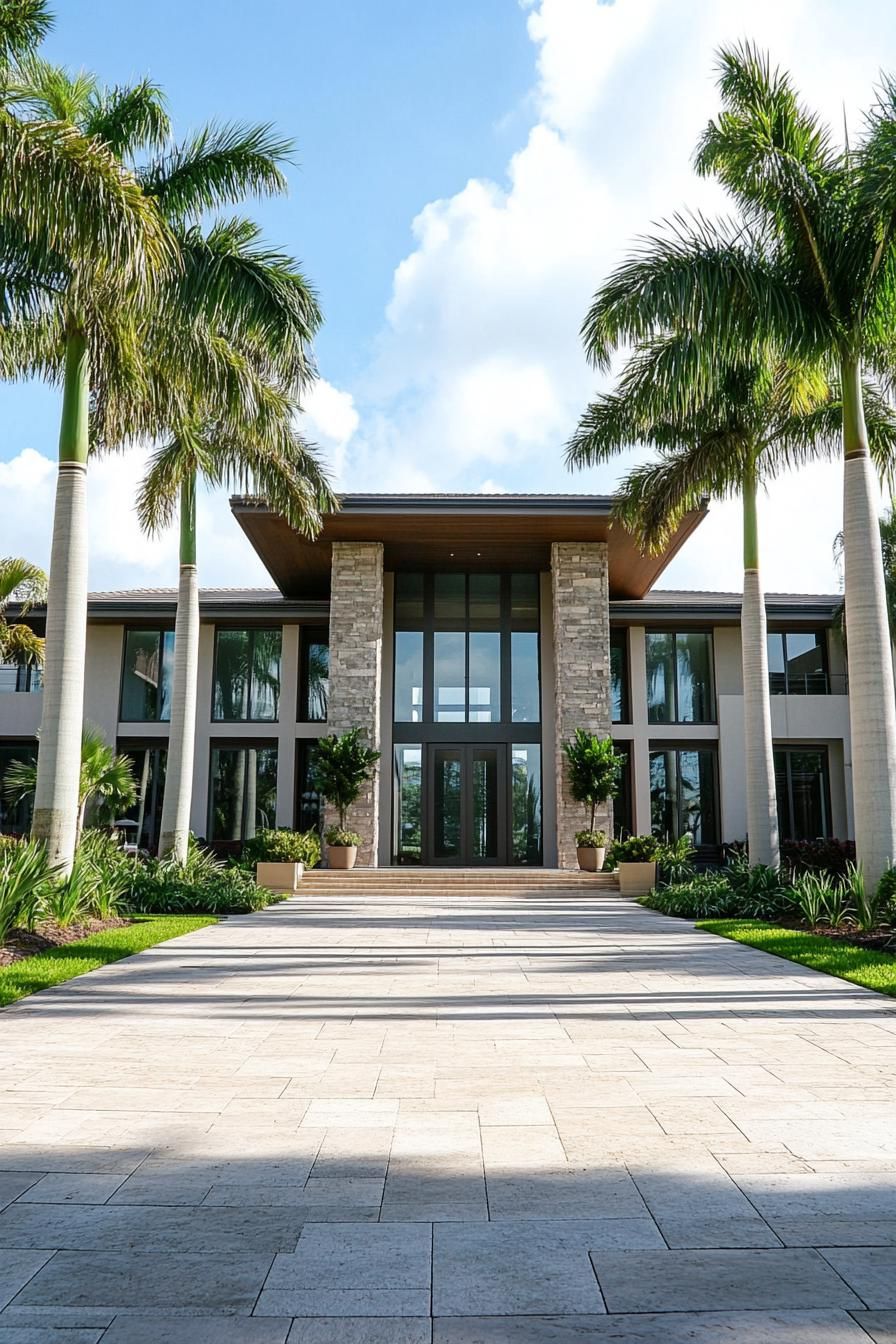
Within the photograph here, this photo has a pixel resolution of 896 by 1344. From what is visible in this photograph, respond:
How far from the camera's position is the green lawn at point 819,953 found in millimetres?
7426

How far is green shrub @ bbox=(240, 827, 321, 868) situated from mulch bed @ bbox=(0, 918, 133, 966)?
22.8 feet

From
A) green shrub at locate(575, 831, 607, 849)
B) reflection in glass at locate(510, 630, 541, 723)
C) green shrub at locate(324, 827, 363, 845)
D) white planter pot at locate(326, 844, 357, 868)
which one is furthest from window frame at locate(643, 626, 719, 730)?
white planter pot at locate(326, 844, 357, 868)

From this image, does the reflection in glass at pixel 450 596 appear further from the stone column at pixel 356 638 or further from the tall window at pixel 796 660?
the tall window at pixel 796 660

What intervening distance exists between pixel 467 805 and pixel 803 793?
8270mm

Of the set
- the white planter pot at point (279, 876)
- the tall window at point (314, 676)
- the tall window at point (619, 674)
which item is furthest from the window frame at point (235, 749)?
the tall window at point (619, 674)

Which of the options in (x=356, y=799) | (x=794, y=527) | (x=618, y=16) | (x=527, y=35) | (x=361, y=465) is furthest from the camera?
(x=361, y=465)

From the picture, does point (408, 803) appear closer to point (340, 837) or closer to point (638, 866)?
point (340, 837)

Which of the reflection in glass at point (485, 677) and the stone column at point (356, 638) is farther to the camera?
the reflection in glass at point (485, 677)

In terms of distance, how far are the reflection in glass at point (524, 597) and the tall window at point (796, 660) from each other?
6.25m

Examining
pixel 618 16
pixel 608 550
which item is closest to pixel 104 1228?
pixel 618 16

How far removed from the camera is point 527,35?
10406 mm

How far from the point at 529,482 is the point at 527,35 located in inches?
431

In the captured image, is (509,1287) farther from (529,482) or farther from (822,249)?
(529,482)

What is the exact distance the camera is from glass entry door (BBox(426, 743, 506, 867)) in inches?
838
